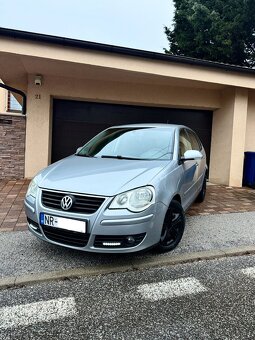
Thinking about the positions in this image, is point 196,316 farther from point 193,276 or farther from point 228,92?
point 228,92

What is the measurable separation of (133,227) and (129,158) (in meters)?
1.24

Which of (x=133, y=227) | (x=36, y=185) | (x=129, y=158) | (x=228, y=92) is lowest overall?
(x=133, y=227)

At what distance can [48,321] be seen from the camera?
7.57 ft

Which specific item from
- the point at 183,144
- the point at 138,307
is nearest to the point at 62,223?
the point at 138,307

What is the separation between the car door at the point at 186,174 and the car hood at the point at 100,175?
0.54m

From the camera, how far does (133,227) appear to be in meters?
2.91

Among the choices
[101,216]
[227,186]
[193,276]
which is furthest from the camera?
[227,186]

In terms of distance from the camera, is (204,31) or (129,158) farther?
(204,31)

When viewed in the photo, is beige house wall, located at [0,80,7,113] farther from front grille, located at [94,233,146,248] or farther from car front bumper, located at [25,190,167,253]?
front grille, located at [94,233,146,248]

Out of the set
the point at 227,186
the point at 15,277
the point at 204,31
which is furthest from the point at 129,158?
the point at 204,31

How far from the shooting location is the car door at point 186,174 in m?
4.11

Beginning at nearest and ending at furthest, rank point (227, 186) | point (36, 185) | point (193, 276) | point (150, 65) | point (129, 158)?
point (193, 276) < point (36, 185) < point (129, 158) < point (150, 65) < point (227, 186)

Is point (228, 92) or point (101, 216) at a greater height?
point (228, 92)

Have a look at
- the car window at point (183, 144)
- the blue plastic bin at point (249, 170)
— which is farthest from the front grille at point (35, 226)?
the blue plastic bin at point (249, 170)
